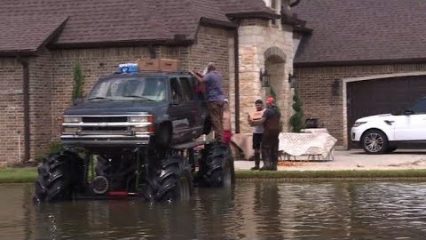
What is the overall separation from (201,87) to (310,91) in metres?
14.6

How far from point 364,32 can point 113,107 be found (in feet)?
60.7

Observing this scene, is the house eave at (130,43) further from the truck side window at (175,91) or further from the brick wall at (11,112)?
the truck side window at (175,91)

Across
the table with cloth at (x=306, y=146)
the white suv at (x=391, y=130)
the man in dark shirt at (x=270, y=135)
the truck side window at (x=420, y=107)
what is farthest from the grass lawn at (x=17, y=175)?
the truck side window at (x=420, y=107)

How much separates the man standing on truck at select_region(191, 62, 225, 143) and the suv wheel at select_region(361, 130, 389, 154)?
34.1 ft

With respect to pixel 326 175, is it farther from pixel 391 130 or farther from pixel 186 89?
pixel 391 130

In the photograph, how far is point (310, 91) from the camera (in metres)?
31.5

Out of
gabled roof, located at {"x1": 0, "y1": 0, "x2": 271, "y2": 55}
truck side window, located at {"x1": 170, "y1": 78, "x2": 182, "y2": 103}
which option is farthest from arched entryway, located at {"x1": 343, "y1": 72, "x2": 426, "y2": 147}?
truck side window, located at {"x1": 170, "y1": 78, "x2": 182, "y2": 103}

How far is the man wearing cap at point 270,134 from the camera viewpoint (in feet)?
66.1

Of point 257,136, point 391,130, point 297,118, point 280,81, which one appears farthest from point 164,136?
point 280,81

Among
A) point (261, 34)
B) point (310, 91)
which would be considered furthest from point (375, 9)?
point (261, 34)

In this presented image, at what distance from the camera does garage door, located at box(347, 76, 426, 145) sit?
101 ft

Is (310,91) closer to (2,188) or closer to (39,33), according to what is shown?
(39,33)

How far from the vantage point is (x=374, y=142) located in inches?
1070

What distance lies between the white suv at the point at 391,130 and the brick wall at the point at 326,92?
3.51 meters
